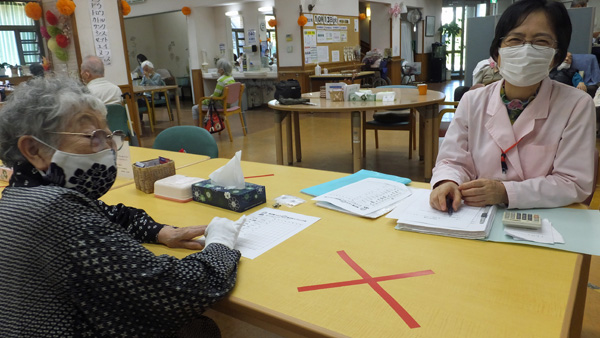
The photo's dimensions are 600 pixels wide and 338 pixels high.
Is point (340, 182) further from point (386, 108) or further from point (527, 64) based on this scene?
point (386, 108)

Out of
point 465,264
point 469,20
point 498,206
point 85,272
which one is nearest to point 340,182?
point 498,206

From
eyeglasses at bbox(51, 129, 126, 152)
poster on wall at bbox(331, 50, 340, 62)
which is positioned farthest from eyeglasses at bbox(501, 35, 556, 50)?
poster on wall at bbox(331, 50, 340, 62)

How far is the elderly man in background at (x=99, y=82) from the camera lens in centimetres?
476

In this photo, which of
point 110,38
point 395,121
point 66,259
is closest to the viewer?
point 66,259

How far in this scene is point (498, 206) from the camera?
1.33m

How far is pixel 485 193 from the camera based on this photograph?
1288mm

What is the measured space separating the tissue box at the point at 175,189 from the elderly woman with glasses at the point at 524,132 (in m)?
0.88

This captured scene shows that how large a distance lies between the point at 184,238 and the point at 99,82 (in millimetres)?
Answer: 4278

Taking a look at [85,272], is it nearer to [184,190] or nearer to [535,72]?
[184,190]

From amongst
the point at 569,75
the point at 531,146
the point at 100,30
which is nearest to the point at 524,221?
the point at 531,146

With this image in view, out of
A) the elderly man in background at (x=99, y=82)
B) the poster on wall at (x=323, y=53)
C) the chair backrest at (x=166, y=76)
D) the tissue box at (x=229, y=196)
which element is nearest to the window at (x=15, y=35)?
the chair backrest at (x=166, y=76)

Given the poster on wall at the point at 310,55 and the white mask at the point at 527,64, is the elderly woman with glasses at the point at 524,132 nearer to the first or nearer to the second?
the white mask at the point at 527,64

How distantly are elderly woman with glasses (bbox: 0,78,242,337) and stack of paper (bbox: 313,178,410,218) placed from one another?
51cm

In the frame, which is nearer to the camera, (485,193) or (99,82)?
(485,193)
